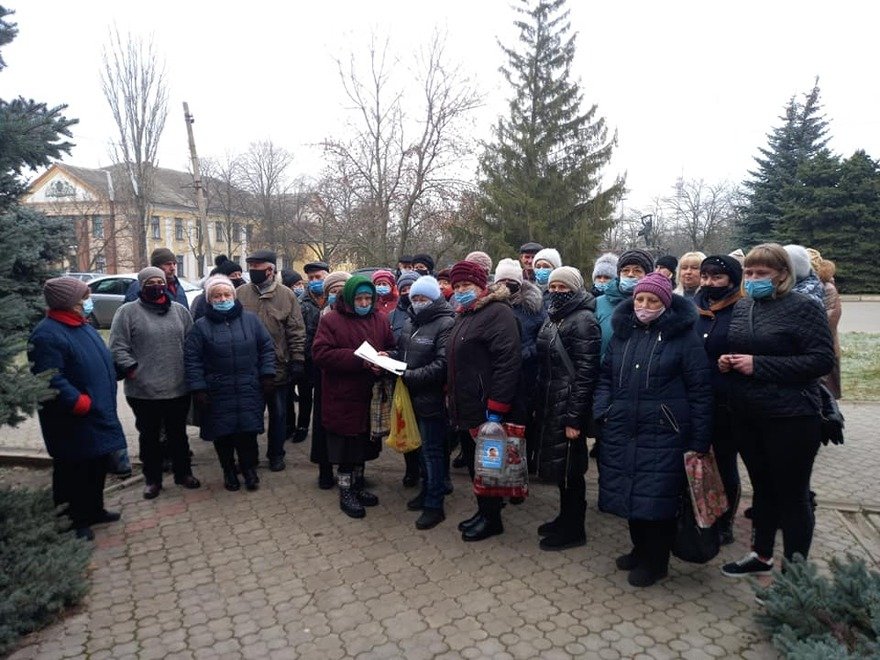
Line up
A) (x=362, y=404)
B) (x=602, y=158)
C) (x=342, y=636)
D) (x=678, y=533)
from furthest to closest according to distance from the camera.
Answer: (x=602, y=158), (x=362, y=404), (x=678, y=533), (x=342, y=636)

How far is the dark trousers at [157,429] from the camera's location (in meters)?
5.15

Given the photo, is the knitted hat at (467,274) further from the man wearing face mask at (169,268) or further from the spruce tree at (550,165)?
the spruce tree at (550,165)

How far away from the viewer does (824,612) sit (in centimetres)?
285

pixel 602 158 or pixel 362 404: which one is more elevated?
pixel 602 158

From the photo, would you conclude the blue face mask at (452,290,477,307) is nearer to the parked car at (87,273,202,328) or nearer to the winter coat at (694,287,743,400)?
the winter coat at (694,287,743,400)

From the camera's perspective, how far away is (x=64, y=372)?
425 cm

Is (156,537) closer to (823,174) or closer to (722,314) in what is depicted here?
(722,314)

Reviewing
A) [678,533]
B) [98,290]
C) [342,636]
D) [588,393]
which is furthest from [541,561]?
[98,290]

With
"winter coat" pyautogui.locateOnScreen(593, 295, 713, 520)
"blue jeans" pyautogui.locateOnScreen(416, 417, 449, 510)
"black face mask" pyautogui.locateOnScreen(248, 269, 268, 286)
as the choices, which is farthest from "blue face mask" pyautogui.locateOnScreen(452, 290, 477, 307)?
"black face mask" pyautogui.locateOnScreen(248, 269, 268, 286)

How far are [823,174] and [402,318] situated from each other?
29197 mm

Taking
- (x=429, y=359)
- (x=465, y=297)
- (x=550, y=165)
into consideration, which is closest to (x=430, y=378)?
(x=429, y=359)

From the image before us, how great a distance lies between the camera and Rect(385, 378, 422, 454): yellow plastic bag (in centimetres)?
471

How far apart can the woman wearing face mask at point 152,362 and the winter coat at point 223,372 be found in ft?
0.49

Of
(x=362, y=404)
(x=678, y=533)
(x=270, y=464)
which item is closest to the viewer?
(x=678, y=533)
